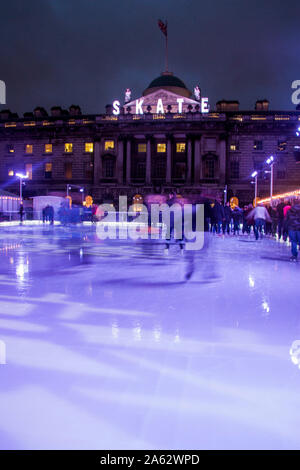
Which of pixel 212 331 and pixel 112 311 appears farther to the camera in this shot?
pixel 112 311

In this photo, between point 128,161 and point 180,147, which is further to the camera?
point 180,147

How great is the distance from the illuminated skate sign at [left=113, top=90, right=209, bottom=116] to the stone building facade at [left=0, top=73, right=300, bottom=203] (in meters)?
0.14

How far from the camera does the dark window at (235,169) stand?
56.8 metres

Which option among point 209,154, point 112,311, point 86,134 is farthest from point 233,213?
point 86,134

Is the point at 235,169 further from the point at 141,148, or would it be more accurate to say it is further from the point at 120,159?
the point at 120,159

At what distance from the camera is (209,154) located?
187 feet

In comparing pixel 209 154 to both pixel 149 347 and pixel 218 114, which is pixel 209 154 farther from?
pixel 149 347

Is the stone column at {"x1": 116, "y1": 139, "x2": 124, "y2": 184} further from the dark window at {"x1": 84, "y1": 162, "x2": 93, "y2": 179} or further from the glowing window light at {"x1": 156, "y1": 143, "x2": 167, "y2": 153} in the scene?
the glowing window light at {"x1": 156, "y1": 143, "x2": 167, "y2": 153}

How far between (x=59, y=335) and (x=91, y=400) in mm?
1555

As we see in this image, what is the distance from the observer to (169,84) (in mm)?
65188

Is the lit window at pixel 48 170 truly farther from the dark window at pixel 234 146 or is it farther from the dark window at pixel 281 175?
the dark window at pixel 281 175

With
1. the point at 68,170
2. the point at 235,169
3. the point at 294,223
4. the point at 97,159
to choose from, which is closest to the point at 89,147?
the point at 97,159

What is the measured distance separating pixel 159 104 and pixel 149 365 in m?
58.1

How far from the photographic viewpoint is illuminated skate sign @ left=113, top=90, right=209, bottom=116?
58531mm
